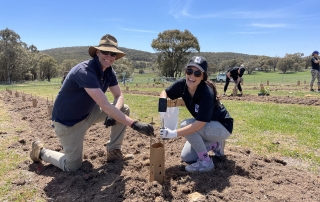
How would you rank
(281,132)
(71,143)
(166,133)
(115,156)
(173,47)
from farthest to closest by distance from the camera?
(173,47) → (281,132) → (115,156) → (71,143) → (166,133)

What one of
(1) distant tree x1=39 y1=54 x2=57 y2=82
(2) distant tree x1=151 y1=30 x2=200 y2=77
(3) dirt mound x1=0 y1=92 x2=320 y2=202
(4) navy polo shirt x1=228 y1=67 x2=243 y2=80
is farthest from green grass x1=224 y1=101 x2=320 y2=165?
(1) distant tree x1=39 y1=54 x2=57 y2=82

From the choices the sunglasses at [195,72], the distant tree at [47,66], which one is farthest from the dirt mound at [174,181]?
the distant tree at [47,66]

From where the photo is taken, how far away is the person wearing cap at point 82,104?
Answer: 10.4 feet

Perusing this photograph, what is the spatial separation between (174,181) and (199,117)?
0.87 metres

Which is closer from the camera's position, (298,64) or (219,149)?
(219,149)

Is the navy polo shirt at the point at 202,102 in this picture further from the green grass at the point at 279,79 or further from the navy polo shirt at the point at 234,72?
the green grass at the point at 279,79

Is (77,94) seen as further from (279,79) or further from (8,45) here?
(8,45)

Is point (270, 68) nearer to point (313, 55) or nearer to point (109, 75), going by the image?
point (313, 55)

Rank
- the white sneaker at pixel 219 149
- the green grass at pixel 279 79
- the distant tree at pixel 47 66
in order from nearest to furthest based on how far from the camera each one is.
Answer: the white sneaker at pixel 219 149 → the green grass at pixel 279 79 → the distant tree at pixel 47 66

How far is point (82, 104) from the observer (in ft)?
11.6

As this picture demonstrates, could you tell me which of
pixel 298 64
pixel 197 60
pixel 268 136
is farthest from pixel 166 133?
pixel 298 64

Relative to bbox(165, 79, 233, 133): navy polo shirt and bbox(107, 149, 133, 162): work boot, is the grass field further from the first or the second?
bbox(165, 79, 233, 133): navy polo shirt

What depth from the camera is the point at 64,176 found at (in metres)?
3.63

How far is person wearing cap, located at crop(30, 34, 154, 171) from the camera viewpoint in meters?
3.17
